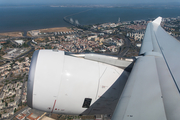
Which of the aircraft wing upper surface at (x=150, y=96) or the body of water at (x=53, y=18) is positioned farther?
the body of water at (x=53, y=18)

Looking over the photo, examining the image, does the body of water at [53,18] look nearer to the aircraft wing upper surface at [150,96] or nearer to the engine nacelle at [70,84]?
the engine nacelle at [70,84]

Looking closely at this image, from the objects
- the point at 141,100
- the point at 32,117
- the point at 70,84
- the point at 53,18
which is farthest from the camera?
the point at 53,18

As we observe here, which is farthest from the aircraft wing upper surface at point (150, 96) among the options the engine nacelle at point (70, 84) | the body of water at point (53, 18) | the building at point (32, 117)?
the body of water at point (53, 18)

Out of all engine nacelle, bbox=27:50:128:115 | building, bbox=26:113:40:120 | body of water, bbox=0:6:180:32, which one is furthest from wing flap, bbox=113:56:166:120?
body of water, bbox=0:6:180:32

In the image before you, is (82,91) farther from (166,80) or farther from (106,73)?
(166,80)

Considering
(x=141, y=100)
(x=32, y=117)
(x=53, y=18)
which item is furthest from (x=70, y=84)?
(x=53, y=18)

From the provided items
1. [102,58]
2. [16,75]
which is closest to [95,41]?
[16,75]

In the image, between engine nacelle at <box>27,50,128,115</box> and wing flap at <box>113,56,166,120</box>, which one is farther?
engine nacelle at <box>27,50,128,115</box>

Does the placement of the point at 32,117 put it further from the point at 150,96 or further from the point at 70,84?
the point at 150,96

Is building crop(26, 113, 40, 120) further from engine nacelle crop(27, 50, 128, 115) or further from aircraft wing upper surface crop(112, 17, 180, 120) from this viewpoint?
aircraft wing upper surface crop(112, 17, 180, 120)
